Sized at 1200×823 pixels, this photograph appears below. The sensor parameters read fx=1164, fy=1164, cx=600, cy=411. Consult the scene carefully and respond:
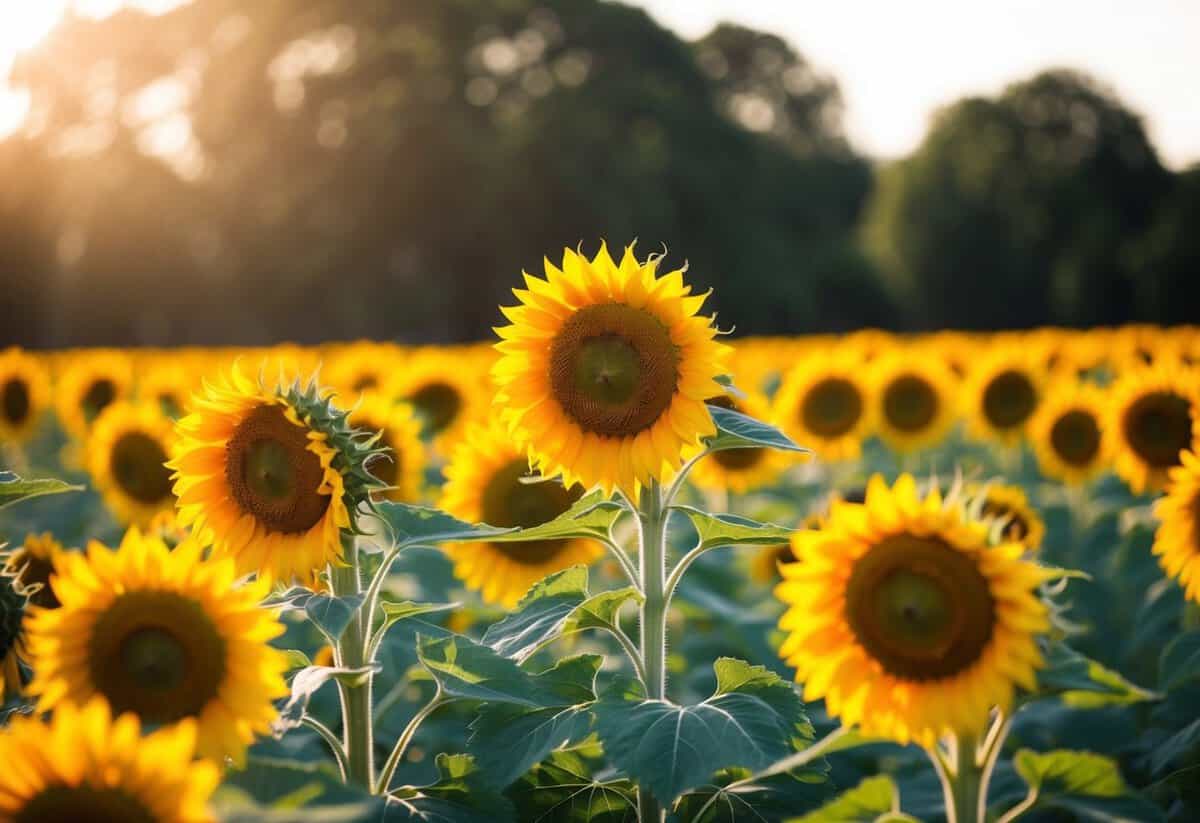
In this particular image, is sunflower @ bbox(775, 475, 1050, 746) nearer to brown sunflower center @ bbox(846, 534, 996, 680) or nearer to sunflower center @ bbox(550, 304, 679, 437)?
brown sunflower center @ bbox(846, 534, 996, 680)

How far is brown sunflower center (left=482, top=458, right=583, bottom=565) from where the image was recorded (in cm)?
375

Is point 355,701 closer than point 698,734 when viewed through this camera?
No

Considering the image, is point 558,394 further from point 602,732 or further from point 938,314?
point 938,314

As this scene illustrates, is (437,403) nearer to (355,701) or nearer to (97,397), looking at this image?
(97,397)

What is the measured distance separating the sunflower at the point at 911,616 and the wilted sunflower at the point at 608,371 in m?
0.58

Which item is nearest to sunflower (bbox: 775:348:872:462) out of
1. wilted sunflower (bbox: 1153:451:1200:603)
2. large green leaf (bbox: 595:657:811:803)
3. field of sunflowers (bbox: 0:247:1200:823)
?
field of sunflowers (bbox: 0:247:1200:823)

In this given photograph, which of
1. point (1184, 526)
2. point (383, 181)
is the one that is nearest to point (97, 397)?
point (1184, 526)

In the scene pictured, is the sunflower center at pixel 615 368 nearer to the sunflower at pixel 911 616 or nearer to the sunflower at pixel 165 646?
the sunflower at pixel 911 616

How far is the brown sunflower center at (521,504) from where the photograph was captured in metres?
3.75

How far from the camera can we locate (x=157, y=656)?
205 cm

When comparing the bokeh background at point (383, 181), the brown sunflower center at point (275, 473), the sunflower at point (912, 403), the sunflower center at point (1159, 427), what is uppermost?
the bokeh background at point (383, 181)

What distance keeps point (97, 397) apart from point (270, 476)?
7124mm

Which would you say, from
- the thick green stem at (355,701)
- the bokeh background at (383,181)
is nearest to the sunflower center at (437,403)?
the thick green stem at (355,701)

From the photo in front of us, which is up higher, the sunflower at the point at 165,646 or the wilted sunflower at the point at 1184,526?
the wilted sunflower at the point at 1184,526
